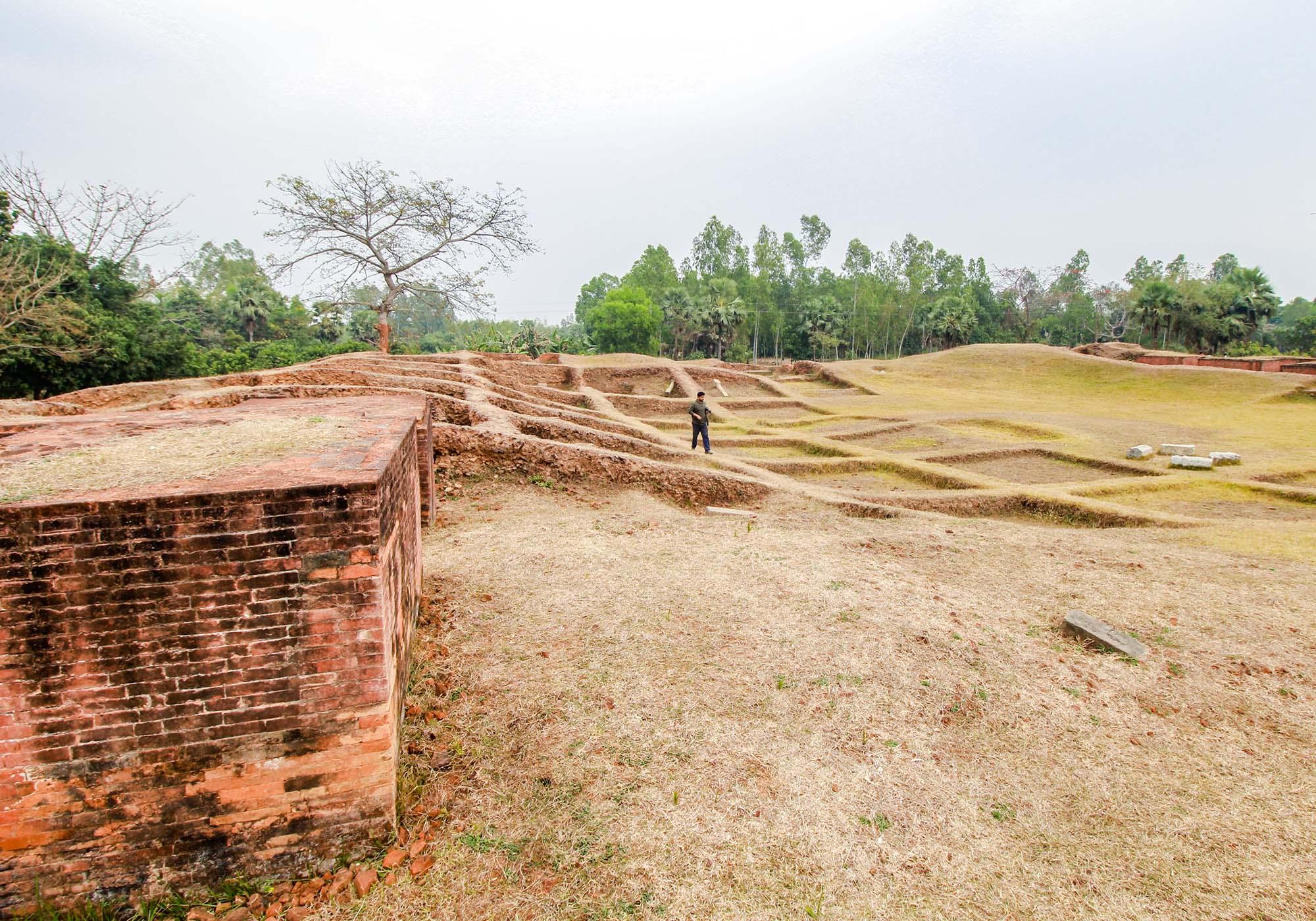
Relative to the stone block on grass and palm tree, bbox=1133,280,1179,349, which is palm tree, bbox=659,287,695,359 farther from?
the stone block on grass

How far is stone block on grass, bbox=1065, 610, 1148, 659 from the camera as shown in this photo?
15.6ft

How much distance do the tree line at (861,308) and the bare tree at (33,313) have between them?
34333 millimetres

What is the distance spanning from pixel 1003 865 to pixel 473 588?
13.5ft

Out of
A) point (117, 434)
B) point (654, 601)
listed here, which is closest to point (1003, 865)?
point (654, 601)

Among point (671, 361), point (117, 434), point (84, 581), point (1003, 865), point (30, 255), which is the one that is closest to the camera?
point (84, 581)

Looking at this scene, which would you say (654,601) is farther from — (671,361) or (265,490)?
(671,361)

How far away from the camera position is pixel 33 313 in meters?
14.0

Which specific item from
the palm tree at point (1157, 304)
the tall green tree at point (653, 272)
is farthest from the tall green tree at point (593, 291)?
the palm tree at point (1157, 304)

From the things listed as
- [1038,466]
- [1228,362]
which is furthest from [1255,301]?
[1038,466]

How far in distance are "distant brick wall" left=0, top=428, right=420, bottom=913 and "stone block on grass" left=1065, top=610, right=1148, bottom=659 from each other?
4874 millimetres

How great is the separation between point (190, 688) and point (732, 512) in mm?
6282

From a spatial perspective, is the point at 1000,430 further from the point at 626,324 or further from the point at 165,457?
the point at 626,324

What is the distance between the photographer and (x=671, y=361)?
87.7 ft

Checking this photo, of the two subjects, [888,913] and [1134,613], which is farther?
[1134,613]
